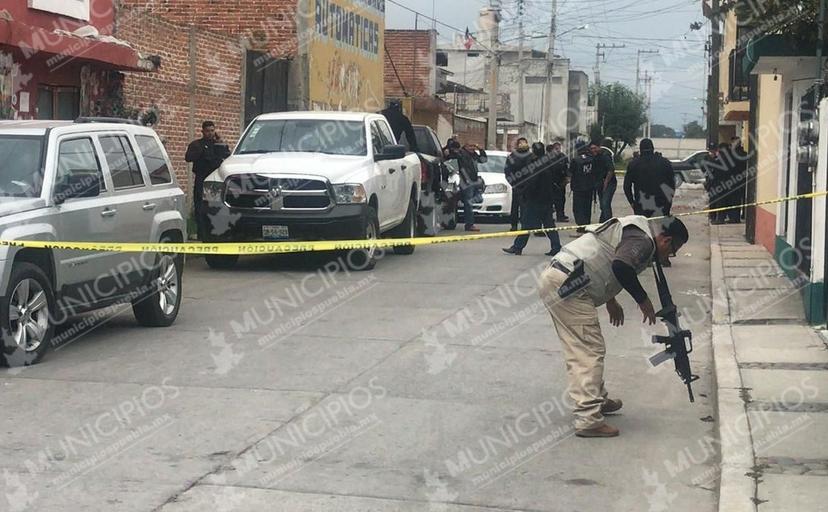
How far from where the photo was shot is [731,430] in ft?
25.1

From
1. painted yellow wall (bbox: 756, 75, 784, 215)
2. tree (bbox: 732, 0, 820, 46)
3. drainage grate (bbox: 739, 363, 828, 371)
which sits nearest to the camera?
drainage grate (bbox: 739, 363, 828, 371)

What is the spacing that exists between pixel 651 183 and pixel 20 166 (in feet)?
31.4

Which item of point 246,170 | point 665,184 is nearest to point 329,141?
point 246,170

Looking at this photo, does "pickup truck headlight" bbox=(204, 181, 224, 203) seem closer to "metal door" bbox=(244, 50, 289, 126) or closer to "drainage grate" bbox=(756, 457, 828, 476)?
"metal door" bbox=(244, 50, 289, 126)

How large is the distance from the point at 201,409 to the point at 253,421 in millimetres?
499

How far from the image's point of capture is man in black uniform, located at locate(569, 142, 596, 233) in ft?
67.1

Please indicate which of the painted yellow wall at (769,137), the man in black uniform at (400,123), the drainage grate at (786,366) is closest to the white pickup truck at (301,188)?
the man in black uniform at (400,123)

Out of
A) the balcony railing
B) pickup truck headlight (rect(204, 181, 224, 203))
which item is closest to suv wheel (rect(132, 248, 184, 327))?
pickup truck headlight (rect(204, 181, 224, 203))

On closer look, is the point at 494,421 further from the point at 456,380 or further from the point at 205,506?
the point at 205,506

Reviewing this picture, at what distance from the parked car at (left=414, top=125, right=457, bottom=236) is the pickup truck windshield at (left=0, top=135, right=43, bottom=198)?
11.6 m

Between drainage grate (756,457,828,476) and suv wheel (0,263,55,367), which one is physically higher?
suv wheel (0,263,55,367)

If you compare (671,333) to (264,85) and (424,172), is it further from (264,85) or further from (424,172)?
(264,85)

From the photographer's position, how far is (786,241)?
15.9m

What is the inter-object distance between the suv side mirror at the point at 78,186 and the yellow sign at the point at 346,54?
56.0 feet
